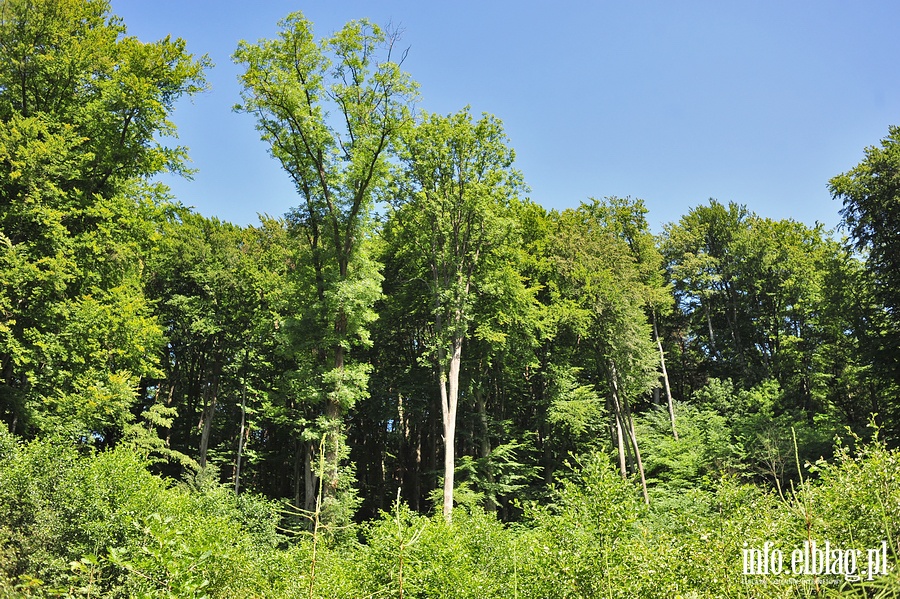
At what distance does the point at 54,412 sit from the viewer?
13609mm

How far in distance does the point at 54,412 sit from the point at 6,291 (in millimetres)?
3169

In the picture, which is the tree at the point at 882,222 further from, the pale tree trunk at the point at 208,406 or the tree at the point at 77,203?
the pale tree trunk at the point at 208,406

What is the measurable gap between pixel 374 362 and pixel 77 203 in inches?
544

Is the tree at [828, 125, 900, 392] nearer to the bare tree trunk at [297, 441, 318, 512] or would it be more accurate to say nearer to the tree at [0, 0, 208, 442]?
the bare tree trunk at [297, 441, 318, 512]

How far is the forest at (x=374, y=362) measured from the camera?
23.5 feet

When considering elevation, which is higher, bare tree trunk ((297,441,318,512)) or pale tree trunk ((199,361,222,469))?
pale tree trunk ((199,361,222,469))

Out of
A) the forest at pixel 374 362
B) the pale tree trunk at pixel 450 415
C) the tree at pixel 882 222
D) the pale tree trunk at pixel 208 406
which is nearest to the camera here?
the forest at pixel 374 362

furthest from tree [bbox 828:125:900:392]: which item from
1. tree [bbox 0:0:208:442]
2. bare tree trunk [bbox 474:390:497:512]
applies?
tree [bbox 0:0:208:442]

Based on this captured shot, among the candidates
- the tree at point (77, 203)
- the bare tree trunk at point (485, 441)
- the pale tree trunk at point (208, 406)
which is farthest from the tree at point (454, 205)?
the pale tree trunk at point (208, 406)

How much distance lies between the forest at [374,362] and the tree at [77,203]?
0.09 meters

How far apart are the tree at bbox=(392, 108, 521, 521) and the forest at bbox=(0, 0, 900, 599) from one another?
0.29ft

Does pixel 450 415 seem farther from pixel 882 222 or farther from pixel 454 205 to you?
pixel 882 222

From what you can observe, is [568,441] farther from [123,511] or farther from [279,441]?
[123,511]

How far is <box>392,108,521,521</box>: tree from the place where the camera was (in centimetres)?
1847
